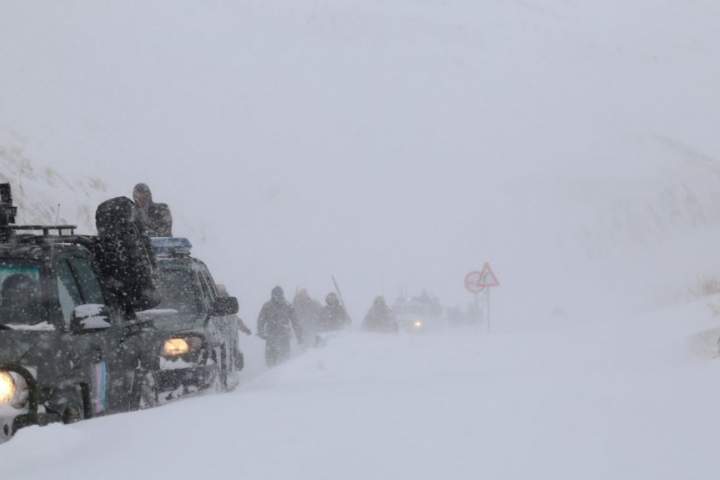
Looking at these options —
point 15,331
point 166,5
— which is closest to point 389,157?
point 166,5

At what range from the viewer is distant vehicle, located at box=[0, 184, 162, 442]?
5.09 meters

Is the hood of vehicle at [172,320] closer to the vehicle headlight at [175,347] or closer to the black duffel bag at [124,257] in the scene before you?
the vehicle headlight at [175,347]

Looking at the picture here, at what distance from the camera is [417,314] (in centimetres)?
3080

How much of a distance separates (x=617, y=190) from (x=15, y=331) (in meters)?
58.4

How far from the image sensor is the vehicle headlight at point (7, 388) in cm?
495

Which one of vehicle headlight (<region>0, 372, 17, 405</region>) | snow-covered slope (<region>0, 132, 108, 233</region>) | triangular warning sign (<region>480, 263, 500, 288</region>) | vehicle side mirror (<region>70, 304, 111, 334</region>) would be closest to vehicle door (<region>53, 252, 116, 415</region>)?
vehicle side mirror (<region>70, 304, 111, 334</region>)

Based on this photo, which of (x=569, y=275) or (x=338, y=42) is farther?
(x=338, y=42)

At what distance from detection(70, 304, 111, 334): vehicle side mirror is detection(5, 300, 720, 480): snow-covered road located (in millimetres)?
1105

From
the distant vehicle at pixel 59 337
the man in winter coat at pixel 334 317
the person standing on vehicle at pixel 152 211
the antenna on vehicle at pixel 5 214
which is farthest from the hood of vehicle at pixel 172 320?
the man in winter coat at pixel 334 317

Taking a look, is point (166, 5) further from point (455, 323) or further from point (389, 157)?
point (455, 323)

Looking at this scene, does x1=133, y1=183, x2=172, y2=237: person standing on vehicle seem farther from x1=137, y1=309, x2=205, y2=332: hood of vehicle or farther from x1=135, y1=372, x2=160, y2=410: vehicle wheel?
x1=135, y1=372, x2=160, y2=410: vehicle wheel

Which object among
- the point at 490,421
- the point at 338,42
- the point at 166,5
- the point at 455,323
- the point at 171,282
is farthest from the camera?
the point at 338,42

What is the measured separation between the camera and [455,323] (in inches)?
1325

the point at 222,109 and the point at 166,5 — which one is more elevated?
the point at 166,5
